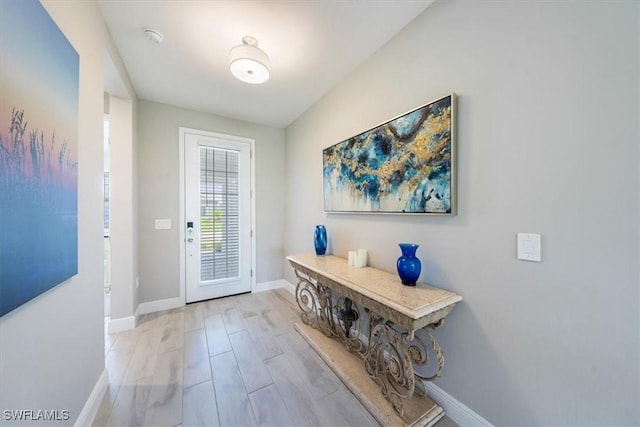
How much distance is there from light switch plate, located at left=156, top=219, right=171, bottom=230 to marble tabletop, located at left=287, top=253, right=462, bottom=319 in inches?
80.6

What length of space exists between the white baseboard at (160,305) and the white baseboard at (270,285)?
3.26 ft

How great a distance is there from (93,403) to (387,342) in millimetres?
1845

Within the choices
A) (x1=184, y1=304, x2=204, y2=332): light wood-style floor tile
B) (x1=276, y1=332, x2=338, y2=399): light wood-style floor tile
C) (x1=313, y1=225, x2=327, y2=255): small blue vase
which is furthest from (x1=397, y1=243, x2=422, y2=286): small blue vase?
(x1=184, y1=304, x2=204, y2=332): light wood-style floor tile

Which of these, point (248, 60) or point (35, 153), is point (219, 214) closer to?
point (248, 60)

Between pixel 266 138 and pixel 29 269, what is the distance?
3022mm

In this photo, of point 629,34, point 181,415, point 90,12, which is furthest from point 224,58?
point 181,415

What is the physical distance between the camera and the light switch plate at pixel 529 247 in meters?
1.04

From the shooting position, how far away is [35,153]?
0.84 meters

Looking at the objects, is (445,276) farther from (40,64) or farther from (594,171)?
(40,64)

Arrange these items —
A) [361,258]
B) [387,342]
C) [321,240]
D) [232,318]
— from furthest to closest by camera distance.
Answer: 1. [232,318]
2. [321,240]
3. [361,258]
4. [387,342]

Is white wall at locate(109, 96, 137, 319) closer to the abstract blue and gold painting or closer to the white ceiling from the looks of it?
the white ceiling

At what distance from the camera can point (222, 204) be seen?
3.17 meters

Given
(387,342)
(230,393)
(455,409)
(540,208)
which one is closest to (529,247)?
(540,208)

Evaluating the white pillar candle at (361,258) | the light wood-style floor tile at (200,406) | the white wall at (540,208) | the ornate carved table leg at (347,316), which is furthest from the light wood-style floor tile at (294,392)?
the white pillar candle at (361,258)
